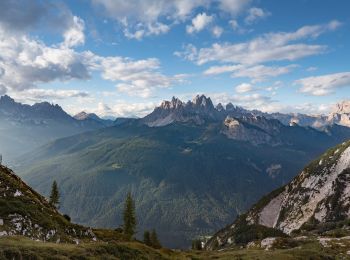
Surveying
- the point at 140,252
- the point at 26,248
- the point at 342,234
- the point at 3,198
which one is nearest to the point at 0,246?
the point at 26,248

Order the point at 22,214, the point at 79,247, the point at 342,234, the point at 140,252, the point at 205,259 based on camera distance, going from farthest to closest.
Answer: the point at 342,234, the point at 205,259, the point at 22,214, the point at 140,252, the point at 79,247

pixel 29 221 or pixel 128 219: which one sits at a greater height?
pixel 29 221

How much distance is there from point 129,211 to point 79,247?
79.8 m

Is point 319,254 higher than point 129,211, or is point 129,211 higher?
point 129,211

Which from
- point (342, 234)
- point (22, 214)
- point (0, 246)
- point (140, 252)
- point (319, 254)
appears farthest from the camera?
point (342, 234)

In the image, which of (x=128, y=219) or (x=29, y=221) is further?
(x=128, y=219)

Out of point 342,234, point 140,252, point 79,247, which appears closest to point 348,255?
point 342,234

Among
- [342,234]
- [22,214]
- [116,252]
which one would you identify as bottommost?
[342,234]

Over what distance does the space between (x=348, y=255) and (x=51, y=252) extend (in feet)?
291

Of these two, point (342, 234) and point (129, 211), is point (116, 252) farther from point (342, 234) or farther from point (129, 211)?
point (342, 234)

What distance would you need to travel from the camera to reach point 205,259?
100 m

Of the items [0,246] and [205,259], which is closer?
[0,246]

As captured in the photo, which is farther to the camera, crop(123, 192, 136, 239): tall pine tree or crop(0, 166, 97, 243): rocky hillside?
crop(123, 192, 136, 239): tall pine tree

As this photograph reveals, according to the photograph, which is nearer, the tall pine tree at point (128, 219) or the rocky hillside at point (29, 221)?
the rocky hillside at point (29, 221)
